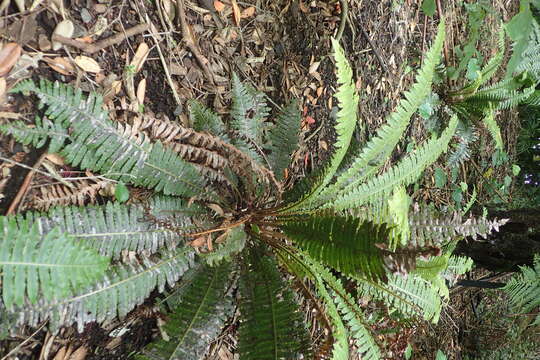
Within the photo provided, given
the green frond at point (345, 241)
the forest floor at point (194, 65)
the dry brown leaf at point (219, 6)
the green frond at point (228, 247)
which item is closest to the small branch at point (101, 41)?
the forest floor at point (194, 65)

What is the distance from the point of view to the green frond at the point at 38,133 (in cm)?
119

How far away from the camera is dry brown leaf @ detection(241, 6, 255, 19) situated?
6.26ft

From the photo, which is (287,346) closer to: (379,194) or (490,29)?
(379,194)

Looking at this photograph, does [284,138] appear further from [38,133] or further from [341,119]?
[38,133]

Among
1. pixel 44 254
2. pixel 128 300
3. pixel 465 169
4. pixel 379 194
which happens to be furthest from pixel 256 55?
pixel 465 169

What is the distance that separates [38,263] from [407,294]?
54.6 inches

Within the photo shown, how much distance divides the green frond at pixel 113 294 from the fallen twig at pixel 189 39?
2.33 ft

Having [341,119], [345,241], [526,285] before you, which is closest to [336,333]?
[345,241]

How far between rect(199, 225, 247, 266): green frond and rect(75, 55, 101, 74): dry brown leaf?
2.22ft

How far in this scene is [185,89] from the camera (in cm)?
171

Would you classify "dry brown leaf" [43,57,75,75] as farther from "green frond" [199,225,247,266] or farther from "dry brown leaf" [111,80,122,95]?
"green frond" [199,225,247,266]

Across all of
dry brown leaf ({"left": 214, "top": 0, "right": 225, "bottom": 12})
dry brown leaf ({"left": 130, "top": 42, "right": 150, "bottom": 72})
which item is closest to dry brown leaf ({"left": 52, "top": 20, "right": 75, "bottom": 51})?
dry brown leaf ({"left": 130, "top": 42, "right": 150, "bottom": 72})

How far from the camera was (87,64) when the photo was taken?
1.43 m

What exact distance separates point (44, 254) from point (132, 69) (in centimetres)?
79
